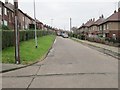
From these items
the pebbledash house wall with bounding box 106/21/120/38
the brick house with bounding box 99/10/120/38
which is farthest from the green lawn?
the pebbledash house wall with bounding box 106/21/120/38

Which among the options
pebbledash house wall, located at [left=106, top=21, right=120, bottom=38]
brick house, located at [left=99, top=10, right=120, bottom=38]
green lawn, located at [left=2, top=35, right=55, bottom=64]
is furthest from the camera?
pebbledash house wall, located at [left=106, top=21, right=120, bottom=38]

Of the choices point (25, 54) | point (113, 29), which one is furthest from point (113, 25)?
point (25, 54)

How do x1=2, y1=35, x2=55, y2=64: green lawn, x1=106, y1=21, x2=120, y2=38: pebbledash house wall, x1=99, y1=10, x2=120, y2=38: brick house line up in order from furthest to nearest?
x1=106, y1=21, x2=120, y2=38: pebbledash house wall → x1=99, y1=10, x2=120, y2=38: brick house → x1=2, y1=35, x2=55, y2=64: green lawn

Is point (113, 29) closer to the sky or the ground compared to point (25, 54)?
closer to the sky

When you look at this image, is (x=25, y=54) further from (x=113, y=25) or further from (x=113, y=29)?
(x=113, y=29)

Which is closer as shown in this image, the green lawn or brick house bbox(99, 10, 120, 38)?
the green lawn

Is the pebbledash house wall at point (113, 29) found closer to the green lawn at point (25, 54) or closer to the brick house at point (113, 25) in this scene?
the brick house at point (113, 25)

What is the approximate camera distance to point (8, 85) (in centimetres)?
910

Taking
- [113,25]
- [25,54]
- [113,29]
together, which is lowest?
[25,54]

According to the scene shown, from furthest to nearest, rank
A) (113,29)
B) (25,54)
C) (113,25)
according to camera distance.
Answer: (113,29) < (113,25) < (25,54)

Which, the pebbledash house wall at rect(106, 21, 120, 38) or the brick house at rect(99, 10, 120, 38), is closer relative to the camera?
the brick house at rect(99, 10, 120, 38)

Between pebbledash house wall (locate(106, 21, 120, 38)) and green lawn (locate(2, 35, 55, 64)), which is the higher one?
pebbledash house wall (locate(106, 21, 120, 38))

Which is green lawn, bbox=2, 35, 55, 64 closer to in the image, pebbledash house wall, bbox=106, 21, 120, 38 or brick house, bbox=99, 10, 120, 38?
brick house, bbox=99, 10, 120, 38

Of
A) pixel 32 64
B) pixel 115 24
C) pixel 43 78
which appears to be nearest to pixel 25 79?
pixel 43 78
